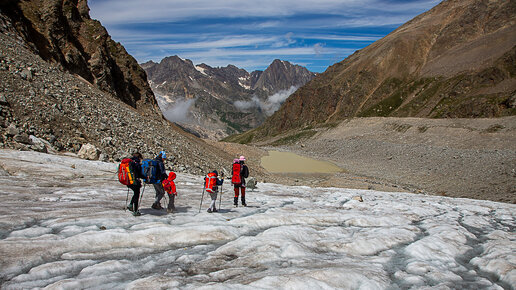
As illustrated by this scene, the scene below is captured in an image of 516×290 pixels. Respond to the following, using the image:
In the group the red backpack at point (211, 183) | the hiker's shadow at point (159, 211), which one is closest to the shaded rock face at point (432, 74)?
the red backpack at point (211, 183)

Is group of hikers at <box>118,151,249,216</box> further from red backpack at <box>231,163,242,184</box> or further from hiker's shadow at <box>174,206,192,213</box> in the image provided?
red backpack at <box>231,163,242,184</box>

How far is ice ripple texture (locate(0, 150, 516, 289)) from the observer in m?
6.48

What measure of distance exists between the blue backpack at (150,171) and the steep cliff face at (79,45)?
36633 millimetres

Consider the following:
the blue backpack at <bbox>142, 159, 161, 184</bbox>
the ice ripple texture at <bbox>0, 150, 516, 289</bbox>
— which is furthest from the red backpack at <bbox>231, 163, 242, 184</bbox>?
the blue backpack at <bbox>142, 159, 161, 184</bbox>

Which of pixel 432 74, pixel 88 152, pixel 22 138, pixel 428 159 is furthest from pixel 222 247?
pixel 432 74

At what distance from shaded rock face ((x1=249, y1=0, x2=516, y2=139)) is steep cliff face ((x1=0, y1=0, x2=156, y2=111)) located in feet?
264

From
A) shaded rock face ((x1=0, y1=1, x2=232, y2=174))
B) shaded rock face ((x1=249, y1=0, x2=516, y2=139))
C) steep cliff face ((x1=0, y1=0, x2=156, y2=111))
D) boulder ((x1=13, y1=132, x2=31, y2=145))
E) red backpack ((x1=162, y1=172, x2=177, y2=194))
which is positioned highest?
shaded rock face ((x1=249, y1=0, x2=516, y2=139))

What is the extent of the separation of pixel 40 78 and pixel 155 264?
28370 mm

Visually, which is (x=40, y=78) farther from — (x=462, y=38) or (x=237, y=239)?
(x=462, y=38)

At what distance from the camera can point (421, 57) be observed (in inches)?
5561

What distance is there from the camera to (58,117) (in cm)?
2380

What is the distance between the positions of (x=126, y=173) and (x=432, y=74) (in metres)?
139

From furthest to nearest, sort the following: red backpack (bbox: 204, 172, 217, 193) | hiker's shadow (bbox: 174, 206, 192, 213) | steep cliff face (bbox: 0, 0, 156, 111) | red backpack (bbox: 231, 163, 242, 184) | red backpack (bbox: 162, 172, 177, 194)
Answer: steep cliff face (bbox: 0, 0, 156, 111)
red backpack (bbox: 231, 163, 242, 184)
hiker's shadow (bbox: 174, 206, 192, 213)
red backpack (bbox: 204, 172, 217, 193)
red backpack (bbox: 162, 172, 177, 194)

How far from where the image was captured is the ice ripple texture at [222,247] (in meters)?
6.48
